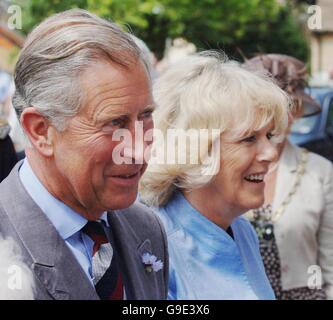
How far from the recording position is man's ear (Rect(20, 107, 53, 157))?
1.63 m

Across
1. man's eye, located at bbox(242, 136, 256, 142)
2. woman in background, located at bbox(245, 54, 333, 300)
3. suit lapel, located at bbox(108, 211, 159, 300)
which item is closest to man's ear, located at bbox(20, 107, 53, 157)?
suit lapel, located at bbox(108, 211, 159, 300)

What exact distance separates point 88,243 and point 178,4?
15.5 metres

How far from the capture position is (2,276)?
1.54 metres

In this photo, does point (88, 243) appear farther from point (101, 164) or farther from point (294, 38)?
point (294, 38)

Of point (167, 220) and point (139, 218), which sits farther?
point (167, 220)

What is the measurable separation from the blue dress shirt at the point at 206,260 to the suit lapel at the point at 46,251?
2.31 ft

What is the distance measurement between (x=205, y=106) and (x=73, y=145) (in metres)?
0.86

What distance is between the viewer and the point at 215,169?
2432mm

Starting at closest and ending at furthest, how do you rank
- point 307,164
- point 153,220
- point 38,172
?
point 38,172
point 153,220
point 307,164

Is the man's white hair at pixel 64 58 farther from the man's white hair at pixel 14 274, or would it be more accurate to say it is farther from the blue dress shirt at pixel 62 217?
the man's white hair at pixel 14 274

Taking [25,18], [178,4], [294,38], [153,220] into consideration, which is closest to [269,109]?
[153,220]

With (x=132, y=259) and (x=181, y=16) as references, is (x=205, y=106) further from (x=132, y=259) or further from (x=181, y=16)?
(x=181, y=16)

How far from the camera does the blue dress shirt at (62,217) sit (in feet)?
5.38

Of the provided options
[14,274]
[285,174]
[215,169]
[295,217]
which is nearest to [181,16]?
[285,174]
